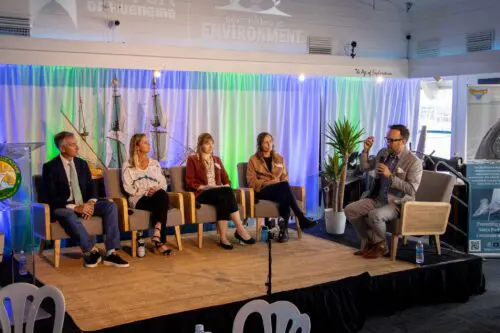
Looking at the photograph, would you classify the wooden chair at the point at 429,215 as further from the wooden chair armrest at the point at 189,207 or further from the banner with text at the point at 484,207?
the wooden chair armrest at the point at 189,207

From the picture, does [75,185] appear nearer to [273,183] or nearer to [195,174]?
[195,174]

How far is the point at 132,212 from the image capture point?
5.60 meters

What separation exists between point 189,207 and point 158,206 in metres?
0.34

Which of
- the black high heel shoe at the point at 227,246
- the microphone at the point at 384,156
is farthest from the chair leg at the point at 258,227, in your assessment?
the microphone at the point at 384,156

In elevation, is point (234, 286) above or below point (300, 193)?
below

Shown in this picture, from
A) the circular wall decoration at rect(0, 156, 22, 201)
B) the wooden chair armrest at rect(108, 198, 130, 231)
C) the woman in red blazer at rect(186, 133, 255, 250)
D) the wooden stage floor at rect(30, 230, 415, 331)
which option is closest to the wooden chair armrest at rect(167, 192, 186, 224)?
the woman in red blazer at rect(186, 133, 255, 250)

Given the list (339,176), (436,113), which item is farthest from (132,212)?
(436,113)

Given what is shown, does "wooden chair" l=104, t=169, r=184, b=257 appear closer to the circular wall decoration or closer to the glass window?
the circular wall decoration

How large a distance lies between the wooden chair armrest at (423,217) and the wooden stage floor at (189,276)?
1.17ft

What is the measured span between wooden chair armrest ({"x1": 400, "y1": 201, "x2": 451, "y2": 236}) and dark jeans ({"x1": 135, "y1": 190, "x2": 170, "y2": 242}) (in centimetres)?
220

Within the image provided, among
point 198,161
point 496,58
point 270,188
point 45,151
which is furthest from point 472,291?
point 45,151

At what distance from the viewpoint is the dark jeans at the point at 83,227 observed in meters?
5.17

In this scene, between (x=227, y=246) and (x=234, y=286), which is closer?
(x=234, y=286)

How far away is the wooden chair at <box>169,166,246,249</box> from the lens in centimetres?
587
